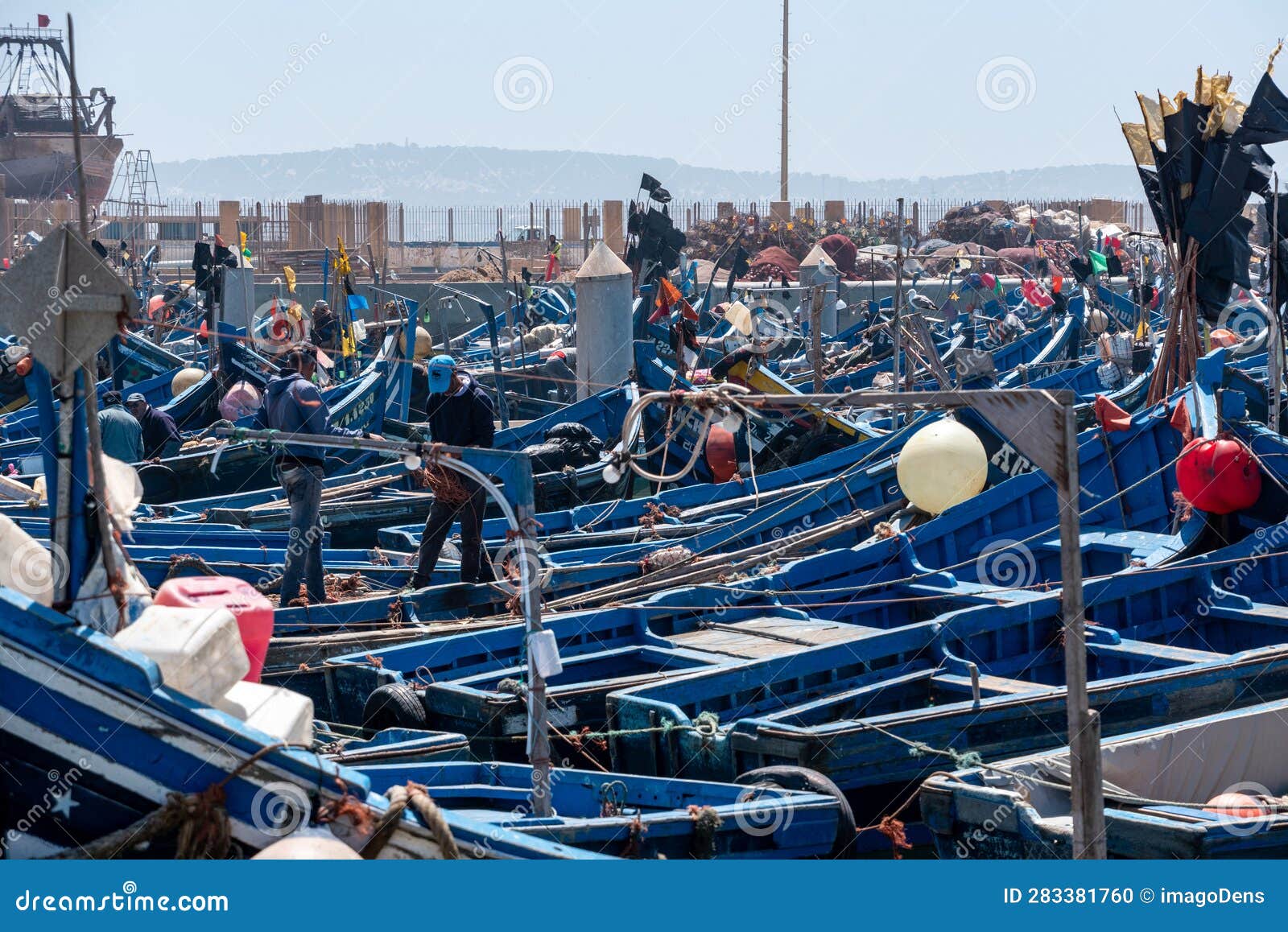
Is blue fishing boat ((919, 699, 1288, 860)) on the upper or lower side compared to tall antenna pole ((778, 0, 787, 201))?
lower

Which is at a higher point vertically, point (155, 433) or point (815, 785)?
point (155, 433)

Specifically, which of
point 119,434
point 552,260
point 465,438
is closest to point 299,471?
point 465,438

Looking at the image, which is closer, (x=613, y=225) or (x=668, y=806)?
(x=668, y=806)

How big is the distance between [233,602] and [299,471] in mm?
5068

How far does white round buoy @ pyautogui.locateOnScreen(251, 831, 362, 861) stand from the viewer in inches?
177

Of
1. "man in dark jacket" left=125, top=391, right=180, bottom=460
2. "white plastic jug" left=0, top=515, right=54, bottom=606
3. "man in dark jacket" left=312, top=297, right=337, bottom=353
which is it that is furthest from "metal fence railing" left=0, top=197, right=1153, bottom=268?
"white plastic jug" left=0, top=515, right=54, bottom=606

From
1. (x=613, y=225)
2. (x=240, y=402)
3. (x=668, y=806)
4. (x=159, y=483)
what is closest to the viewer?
(x=668, y=806)

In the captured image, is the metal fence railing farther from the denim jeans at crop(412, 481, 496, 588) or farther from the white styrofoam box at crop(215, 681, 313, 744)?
the white styrofoam box at crop(215, 681, 313, 744)

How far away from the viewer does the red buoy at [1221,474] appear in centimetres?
993

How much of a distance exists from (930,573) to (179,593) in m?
6.26

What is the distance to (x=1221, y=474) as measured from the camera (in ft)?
32.6

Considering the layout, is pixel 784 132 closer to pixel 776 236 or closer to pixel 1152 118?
pixel 776 236

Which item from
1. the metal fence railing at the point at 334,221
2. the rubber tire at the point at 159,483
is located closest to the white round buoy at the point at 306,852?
the rubber tire at the point at 159,483

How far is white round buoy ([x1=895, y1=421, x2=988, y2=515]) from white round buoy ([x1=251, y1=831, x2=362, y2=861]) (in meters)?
7.21
